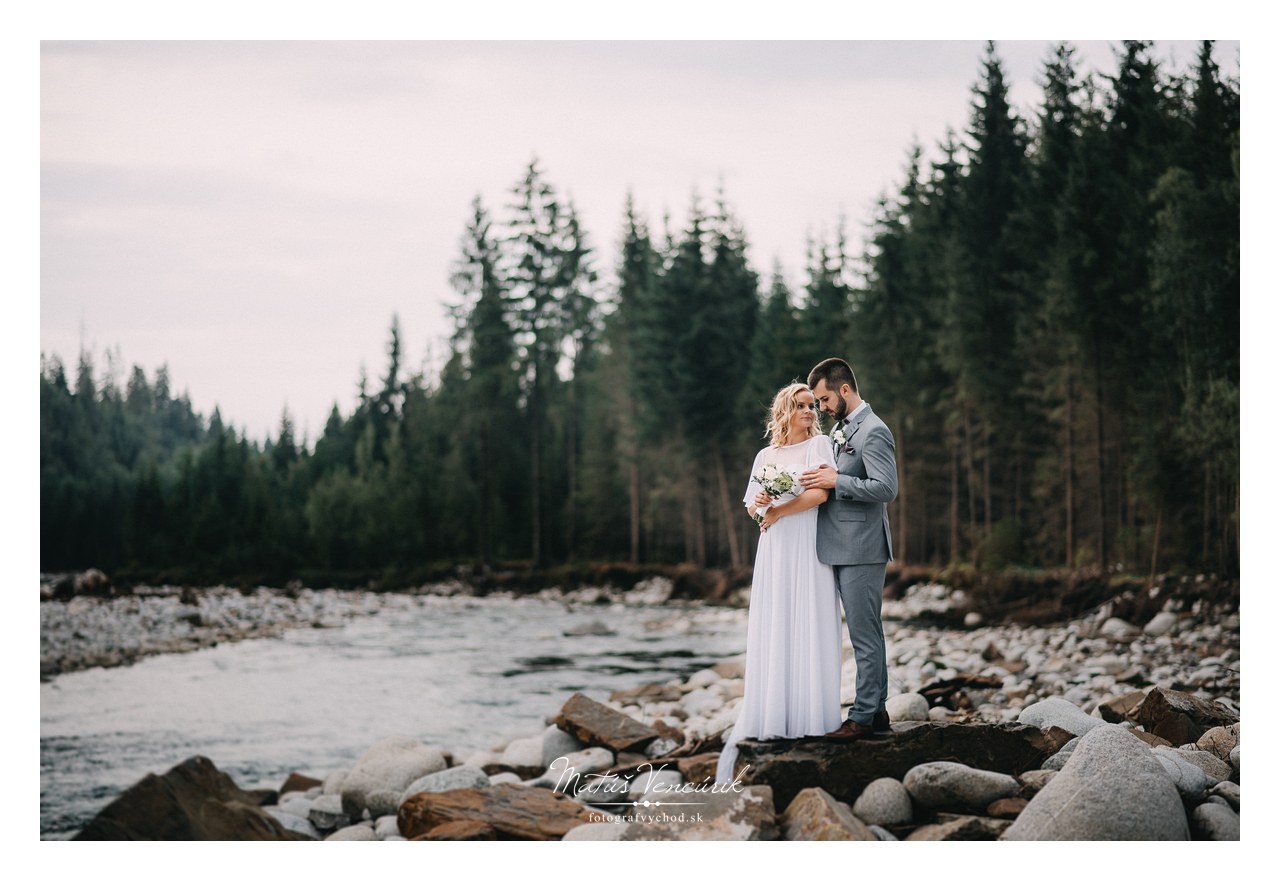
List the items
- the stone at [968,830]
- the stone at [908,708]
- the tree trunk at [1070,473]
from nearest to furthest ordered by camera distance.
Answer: the stone at [968,830] < the stone at [908,708] < the tree trunk at [1070,473]

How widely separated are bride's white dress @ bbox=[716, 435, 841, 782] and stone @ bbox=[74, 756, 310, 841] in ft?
9.80

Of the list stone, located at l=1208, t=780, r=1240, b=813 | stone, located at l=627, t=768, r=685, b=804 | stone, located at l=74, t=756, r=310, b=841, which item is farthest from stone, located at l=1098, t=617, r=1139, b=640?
stone, located at l=74, t=756, r=310, b=841

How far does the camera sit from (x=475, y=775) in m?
6.08

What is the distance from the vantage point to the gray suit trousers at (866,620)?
4211 millimetres

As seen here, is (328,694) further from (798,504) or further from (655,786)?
(798,504)

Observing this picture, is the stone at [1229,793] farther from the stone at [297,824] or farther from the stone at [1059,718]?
the stone at [297,824]

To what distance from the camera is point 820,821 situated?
4090mm

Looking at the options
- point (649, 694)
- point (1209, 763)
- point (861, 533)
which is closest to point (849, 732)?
point (861, 533)

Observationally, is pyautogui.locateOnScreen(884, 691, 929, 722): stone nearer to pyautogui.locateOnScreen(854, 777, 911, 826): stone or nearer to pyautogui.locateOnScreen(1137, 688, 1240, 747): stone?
pyautogui.locateOnScreen(1137, 688, 1240, 747): stone

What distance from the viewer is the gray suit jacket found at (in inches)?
164

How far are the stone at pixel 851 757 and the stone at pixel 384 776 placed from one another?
2.92 m

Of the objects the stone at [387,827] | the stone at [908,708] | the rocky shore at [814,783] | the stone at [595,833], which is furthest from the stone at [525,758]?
the stone at [908,708]
